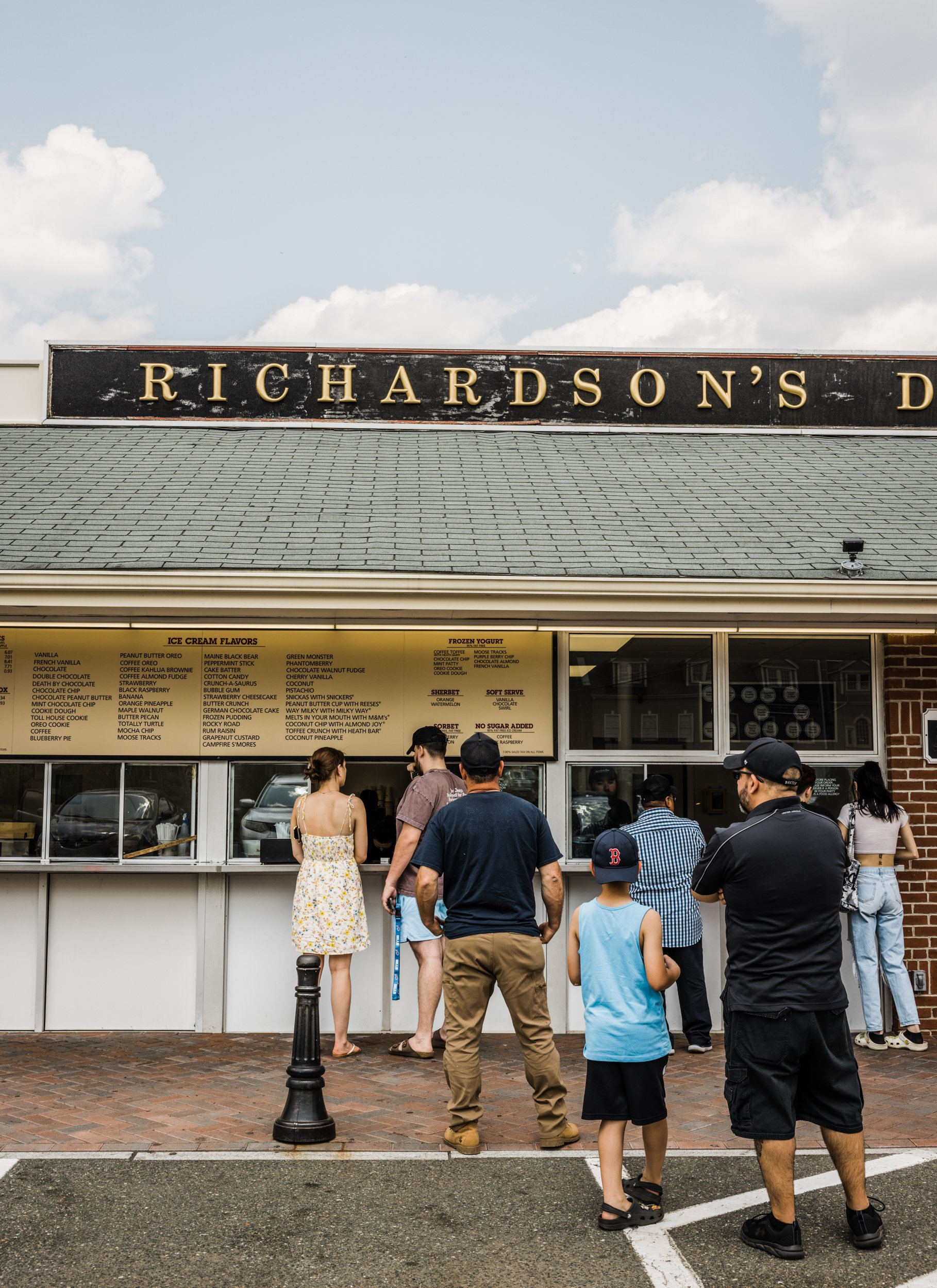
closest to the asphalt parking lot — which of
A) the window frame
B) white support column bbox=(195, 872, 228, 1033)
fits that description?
white support column bbox=(195, 872, 228, 1033)

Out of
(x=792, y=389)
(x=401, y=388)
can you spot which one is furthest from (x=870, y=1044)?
(x=401, y=388)

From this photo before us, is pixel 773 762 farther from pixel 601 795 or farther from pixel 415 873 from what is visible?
pixel 601 795

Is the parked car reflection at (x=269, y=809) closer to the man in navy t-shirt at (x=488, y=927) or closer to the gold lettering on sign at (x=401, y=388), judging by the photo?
the man in navy t-shirt at (x=488, y=927)

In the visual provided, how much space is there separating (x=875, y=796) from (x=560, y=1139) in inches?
128

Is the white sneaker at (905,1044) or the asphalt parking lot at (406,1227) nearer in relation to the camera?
the asphalt parking lot at (406,1227)

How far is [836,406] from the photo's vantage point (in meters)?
9.95

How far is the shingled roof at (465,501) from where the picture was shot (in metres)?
7.04

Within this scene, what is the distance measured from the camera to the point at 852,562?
703cm

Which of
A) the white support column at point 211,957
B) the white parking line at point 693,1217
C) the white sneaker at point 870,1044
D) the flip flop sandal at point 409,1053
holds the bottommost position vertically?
the white sneaker at point 870,1044

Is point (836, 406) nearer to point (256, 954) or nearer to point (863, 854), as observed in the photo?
point (863, 854)

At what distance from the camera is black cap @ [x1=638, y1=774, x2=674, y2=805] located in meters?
6.94

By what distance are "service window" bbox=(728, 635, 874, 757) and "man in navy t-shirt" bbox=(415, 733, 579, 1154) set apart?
299 centimetres

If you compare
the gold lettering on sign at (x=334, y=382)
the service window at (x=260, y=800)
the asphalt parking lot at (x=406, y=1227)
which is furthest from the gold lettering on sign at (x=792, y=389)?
the asphalt parking lot at (x=406, y=1227)

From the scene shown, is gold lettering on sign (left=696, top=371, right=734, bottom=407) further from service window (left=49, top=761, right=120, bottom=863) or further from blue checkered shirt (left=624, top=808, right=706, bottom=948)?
service window (left=49, top=761, right=120, bottom=863)
